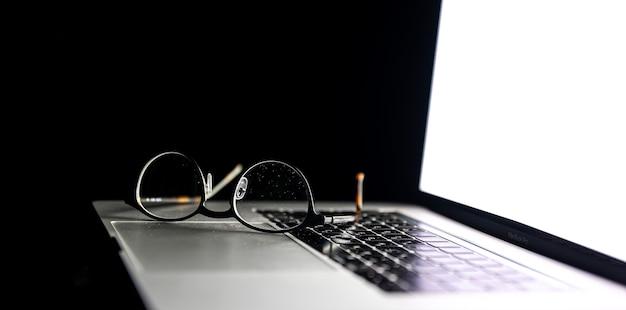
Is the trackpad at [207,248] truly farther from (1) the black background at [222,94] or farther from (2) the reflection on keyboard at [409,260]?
(1) the black background at [222,94]

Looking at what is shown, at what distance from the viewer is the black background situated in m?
1.48

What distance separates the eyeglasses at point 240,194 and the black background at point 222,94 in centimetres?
5

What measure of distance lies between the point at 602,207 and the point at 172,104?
908 millimetres

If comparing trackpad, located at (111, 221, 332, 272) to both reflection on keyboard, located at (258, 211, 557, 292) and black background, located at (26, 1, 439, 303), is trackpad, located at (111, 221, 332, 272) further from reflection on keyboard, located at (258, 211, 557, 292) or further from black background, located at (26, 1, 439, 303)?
black background, located at (26, 1, 439, 303)

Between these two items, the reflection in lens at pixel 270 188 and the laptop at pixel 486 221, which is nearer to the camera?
the laptop at pixel 486 221

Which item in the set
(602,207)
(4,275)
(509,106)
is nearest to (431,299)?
(602,207)

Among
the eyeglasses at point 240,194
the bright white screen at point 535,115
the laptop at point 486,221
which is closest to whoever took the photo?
the laptop at point 486,221

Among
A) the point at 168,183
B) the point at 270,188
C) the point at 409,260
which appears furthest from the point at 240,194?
the point at 409,260

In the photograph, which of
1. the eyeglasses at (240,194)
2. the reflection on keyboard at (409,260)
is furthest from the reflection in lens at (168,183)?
the reflection on keyboard at (409,260)

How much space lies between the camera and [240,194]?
4.09 feet

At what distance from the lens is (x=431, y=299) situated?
81 centimetres

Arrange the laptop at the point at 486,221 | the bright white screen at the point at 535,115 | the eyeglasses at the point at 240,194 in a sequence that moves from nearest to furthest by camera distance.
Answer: the laptop at the point at 486,221, the bright white screen at the point at 535,115, the eyeglasses at the point at 240,194

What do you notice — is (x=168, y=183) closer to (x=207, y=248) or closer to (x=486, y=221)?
(x=207, y=248)

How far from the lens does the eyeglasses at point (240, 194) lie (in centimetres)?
124
